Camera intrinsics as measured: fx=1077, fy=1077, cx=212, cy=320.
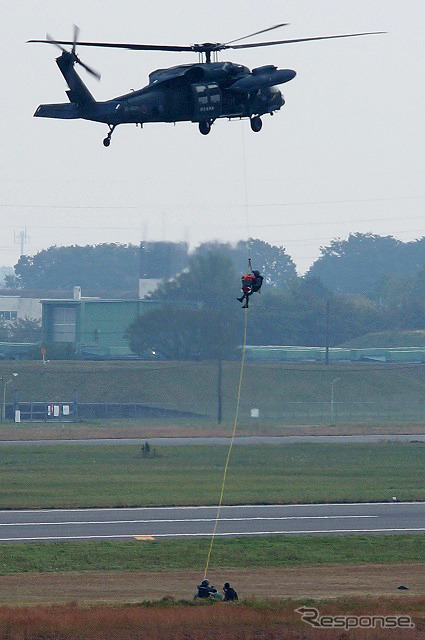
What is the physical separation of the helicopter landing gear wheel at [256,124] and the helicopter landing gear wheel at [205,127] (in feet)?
5.81

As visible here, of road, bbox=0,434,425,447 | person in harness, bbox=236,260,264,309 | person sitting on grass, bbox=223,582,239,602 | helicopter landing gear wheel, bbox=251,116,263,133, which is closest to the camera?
person sitting on grass, bbox=223,582,239,602

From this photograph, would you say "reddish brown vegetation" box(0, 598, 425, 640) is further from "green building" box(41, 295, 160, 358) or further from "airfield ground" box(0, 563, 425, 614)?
"green building" box(41, 295, 160, 358)

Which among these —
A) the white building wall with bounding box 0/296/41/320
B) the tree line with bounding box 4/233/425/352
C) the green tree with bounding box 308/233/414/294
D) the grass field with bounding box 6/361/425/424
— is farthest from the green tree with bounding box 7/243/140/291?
the grass field with bounding box 6/361/425/424

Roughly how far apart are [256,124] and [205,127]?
6.75 feet

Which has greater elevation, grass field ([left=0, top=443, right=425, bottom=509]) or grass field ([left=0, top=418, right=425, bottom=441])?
grass field ([left=0, top=418, right=425, bottom=441])

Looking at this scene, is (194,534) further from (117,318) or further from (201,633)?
(117,318)

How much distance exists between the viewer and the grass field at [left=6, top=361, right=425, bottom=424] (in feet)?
281

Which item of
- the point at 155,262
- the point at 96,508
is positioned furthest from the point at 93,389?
the point at 96,508

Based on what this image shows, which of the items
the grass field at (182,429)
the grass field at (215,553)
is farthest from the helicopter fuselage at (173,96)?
the grass field at (182,429)

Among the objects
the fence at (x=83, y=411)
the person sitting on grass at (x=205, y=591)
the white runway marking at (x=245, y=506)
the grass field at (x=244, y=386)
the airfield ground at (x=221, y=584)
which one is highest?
the grass field at (x=244, y=386)

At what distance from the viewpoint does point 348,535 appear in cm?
3662

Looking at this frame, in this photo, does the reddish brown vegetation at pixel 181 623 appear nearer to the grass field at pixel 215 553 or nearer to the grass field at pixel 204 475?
the grass field at pixel 215 553

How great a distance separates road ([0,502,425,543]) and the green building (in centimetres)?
6052

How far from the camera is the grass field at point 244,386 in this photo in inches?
3371
